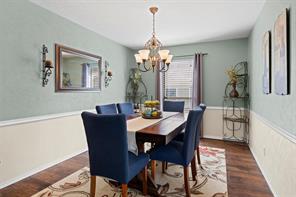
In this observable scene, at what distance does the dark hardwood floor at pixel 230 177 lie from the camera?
221 cm

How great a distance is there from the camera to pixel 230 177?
8.46 feet

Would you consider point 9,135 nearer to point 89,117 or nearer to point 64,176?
point 64,176

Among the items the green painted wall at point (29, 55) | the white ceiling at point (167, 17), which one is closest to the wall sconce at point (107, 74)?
the white ceiling at point (167, 17)

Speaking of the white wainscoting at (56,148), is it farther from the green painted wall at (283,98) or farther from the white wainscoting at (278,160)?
the green painted wall at (283,98)

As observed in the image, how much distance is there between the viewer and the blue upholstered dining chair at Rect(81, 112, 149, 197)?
1.64 meters

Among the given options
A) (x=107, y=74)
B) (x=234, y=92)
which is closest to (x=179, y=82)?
(x=234, y=92)

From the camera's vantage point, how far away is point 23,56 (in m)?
2.60

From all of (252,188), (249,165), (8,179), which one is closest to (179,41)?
(249,165)

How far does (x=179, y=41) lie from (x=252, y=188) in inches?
141

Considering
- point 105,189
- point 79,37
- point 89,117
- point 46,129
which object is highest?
point 79,37

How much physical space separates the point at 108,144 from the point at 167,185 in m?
1.14

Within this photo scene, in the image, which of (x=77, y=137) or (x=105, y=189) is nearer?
(x=105, y=189)

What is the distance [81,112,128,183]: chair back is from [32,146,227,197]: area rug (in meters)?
0.59

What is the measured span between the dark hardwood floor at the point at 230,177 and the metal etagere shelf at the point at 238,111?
0.90 m
